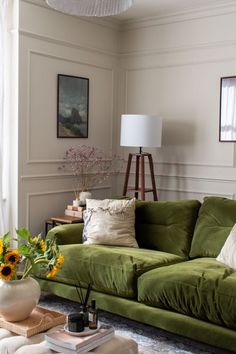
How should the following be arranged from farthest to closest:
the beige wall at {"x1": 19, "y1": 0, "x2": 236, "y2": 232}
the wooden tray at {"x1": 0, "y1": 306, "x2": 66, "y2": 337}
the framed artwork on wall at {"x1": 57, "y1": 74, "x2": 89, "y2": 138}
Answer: the framed artwork on wall at {"x1": 57, "y1": 74, "x2": 89, "y2": 138}
the beige wall at {"x1": 19, "y1": 0, "x2": 236, "y2": 232}
the wooden tray at {"x1": 0, "y1": 306, "x2": 66, "y2": 337}

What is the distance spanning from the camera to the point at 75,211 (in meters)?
4.77

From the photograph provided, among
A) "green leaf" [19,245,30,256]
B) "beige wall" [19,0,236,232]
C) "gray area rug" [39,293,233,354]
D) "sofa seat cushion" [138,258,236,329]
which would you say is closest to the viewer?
"green leaf" [19,245,30,256]

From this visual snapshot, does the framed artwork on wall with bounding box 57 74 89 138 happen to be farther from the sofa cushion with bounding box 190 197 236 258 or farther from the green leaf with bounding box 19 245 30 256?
the green leaf with bounding box 19 245 30 256

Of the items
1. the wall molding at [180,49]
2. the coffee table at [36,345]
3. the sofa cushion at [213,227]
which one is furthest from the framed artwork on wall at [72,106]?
the coffee table at [36,345]

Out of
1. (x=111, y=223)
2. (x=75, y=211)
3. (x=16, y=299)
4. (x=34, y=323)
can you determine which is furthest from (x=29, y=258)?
(x=75, y=211)

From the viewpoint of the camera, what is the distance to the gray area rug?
2984mm

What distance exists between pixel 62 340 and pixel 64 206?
3023 mm

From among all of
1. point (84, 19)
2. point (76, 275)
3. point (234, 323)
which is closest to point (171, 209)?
point (76, 275)

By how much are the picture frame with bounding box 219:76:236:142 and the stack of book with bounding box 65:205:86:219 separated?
5.06ft

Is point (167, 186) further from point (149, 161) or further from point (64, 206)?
point (64, 206)

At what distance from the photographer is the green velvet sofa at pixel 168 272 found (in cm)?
282

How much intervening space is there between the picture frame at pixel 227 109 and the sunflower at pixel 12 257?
113 inches

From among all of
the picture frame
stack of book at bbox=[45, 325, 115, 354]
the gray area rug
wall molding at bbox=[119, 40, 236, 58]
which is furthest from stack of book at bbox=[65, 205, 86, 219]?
stack of book at bbox=[45, 325, 115, 354]

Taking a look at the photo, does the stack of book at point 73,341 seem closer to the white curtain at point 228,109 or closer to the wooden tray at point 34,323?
the wooden tray at point 34,323
